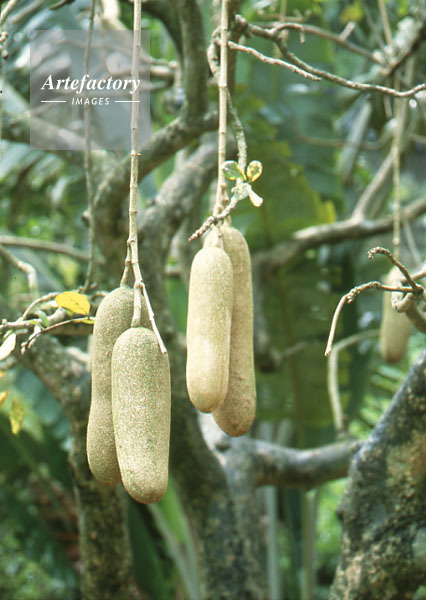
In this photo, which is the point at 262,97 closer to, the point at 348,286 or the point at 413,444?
the point at 348,286

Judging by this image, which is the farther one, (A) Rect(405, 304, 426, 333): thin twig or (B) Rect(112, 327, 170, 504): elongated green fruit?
(A) Rect(405, 304, 426, 333): thin twig

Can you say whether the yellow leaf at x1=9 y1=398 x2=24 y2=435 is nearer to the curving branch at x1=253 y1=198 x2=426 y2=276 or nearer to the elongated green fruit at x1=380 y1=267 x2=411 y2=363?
the elongated green fruit at x1=380 y1=267 x2=411 y2=363

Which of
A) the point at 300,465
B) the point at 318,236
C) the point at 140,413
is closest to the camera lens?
the point at 140,413

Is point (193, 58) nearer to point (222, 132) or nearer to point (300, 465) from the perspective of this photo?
point (222, 132)

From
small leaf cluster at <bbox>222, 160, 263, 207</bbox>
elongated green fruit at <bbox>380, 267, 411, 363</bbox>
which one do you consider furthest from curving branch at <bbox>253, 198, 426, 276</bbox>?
small leaf cluster at <bbox>222, 160, 263, 207</bbox>

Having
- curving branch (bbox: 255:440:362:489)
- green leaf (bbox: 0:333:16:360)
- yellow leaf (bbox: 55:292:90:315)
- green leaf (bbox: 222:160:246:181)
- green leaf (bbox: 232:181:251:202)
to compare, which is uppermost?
green leaf (bbox: 222:160:246:181)

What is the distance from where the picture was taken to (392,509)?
133cm

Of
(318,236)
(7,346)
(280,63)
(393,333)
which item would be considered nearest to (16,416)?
(7,346)

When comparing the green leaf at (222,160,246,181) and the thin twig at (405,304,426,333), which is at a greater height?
the green leaf at (222,160,246,181)

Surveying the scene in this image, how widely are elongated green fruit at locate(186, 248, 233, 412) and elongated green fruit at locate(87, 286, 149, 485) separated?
7 centimetres

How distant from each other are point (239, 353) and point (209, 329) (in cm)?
9

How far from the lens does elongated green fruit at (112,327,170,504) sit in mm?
656

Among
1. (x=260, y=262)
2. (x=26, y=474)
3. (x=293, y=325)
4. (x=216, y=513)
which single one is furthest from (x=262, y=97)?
(x=26, y=474)

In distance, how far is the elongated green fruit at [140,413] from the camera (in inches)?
25.8
